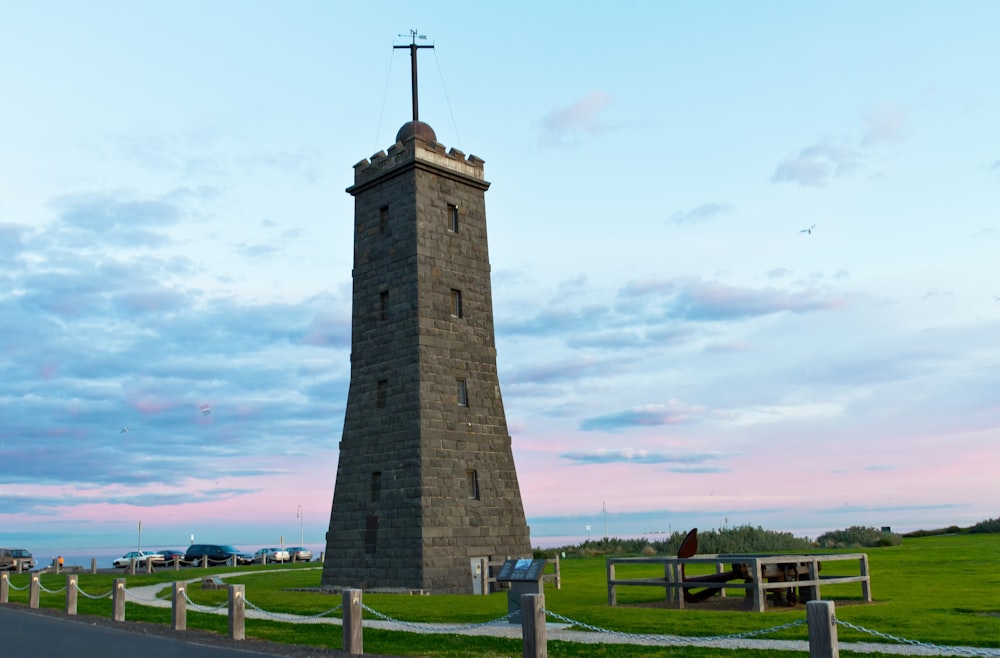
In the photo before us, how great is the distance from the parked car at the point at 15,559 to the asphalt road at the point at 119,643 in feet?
123

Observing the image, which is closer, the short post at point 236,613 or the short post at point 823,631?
the short post at point 823,631

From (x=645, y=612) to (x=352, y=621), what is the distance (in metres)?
7.08

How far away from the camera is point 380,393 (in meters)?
30.8

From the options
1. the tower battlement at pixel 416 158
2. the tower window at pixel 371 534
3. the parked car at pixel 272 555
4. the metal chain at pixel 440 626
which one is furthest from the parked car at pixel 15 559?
the metal chain at pixel 440 626

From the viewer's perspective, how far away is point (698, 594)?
22125 mm

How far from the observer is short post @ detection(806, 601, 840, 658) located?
1005 centimetres

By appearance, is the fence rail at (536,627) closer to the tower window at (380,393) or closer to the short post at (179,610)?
the short post at (179,610)

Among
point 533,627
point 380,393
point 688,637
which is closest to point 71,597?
point 380,393

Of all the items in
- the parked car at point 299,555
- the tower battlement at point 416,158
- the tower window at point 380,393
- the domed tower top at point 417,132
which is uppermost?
the domed tower top at point 417,132

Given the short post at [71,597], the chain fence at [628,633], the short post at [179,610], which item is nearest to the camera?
the chain fence at [628,633]

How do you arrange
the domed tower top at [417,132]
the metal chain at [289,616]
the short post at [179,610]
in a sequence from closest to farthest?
the short post at [179,610] → the metal chain at [289,616] → the domed tower top at [417,132]

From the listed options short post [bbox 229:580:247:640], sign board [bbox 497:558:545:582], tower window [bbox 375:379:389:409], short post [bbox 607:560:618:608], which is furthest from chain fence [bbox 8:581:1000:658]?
tower window [bbox 375:379:389:409]

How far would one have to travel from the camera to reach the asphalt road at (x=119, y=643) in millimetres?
14750

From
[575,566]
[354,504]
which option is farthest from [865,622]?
[575,566]
